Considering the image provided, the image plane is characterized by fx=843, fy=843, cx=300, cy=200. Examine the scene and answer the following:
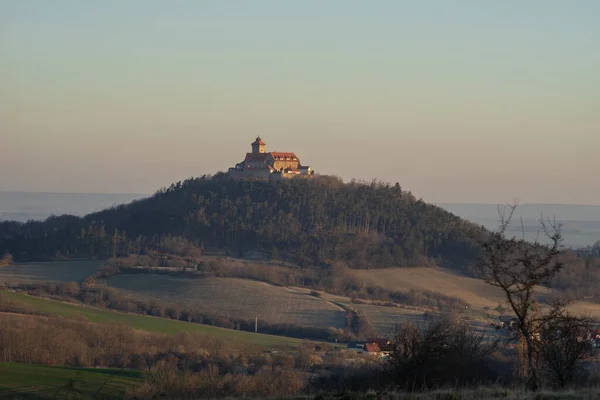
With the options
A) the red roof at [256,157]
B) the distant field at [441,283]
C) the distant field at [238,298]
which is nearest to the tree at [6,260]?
the distant field at [238,298]

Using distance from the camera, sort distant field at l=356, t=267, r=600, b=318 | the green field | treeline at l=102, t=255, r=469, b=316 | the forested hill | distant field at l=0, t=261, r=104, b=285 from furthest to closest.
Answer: the forested hill < distant field at l=0, t=261, r=104, b=285 < distant field at l=356, t=267, r=600, b=318 < treeline at l=102, t=255, r=469, b=316 < the green field

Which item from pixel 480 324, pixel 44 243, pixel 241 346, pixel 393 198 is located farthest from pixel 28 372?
pixel 393 198

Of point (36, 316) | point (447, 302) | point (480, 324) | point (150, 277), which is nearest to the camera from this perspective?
point (36, 316)

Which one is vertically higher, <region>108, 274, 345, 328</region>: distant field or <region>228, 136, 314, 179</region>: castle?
<region>228, 136, 314, 179</region>: castle

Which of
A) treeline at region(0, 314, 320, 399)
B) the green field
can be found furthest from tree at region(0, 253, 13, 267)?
treeline at region(0, 314, 320, 399)

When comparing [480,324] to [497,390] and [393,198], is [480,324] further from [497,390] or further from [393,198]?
[393,198]

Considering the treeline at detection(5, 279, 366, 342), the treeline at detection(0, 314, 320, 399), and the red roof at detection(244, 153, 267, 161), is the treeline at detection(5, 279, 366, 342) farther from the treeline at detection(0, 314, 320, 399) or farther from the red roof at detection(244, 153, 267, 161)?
the red roof at detection(244, 153, 267, 161)
